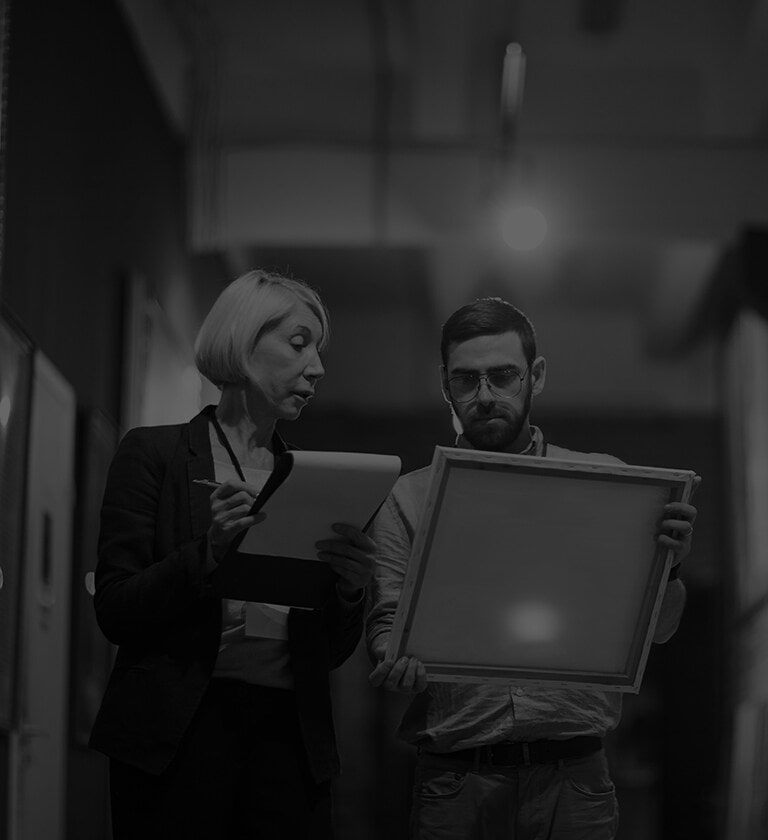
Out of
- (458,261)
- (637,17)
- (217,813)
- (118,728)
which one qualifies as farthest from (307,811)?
(637,17)

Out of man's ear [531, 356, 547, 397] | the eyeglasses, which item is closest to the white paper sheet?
the eyeglasses

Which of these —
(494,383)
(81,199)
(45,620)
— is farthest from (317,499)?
(81,199)

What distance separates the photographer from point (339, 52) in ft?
23.0

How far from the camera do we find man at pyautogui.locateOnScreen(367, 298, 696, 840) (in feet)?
7.68

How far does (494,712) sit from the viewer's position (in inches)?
93.2

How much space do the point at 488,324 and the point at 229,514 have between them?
0.61 m

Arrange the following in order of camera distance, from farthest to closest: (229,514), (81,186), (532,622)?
(81,186) → (532,622) → (229,514)

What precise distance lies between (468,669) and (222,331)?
2.16ft

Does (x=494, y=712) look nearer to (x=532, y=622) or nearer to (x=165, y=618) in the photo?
(x=532, y=622)

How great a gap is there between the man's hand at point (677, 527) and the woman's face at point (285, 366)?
593mm

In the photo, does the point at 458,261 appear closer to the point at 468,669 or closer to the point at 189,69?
the point at 189,69

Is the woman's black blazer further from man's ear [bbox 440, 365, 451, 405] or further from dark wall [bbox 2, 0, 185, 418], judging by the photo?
dark wall [bbox 2, 0, 185, 418]

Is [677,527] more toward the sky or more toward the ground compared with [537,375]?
more toward the ground

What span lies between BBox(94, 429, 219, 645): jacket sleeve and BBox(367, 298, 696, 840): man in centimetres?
35
